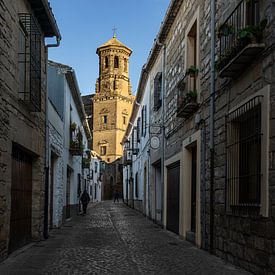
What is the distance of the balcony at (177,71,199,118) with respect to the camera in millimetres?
11148

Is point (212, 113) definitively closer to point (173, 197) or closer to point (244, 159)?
point (244, 159)

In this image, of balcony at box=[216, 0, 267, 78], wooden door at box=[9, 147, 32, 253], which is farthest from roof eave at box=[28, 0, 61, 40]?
balcony at box=[216, 0, 267, 78]

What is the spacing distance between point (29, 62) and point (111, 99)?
5943 centimetres

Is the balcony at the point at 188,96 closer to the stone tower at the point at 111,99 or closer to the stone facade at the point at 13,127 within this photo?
the stone facade at the point at 13,127

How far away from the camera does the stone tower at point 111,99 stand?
68.2 metres

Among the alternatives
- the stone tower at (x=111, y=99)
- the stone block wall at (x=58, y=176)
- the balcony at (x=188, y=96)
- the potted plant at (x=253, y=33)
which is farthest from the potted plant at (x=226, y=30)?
the stone tower at (x=111, y=99)

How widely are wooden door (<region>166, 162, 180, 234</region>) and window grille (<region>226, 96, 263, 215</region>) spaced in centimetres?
549

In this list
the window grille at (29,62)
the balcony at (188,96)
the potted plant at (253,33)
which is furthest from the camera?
the balcony at (188,96)

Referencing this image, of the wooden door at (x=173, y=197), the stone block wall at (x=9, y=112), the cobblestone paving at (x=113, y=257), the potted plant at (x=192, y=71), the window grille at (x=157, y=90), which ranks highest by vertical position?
the window grille at (x=157, y=90)

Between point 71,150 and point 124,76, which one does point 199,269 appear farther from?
point 124,76

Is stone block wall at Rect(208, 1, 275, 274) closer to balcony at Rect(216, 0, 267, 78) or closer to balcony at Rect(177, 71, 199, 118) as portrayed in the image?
balcony at Rect(216, 0, 267, 78)

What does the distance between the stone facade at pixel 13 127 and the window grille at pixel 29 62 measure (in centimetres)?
8

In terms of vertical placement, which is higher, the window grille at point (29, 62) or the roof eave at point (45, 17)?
the roof eave at point (45, 17)

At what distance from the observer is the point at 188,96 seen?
11312 mm
